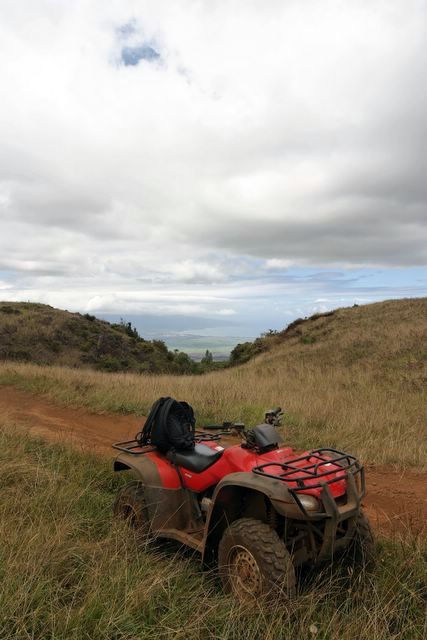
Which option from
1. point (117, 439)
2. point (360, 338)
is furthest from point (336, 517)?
point (360, 338)

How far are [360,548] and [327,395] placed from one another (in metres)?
8.26

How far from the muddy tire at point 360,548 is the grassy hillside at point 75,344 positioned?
2779cm

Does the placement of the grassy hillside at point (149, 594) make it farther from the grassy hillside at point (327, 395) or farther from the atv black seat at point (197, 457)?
the grassy hillside at point (327, 395)

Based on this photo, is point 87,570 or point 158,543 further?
point 158,543

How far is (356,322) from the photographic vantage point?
1125 inches

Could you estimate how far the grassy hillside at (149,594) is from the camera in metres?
2.70

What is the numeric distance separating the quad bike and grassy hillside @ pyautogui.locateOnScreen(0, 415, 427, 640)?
0.19 metres

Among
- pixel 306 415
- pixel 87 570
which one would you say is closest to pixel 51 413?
pixel 306 415

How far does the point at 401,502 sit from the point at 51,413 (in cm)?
→ 792

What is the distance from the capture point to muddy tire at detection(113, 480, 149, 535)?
4184mm

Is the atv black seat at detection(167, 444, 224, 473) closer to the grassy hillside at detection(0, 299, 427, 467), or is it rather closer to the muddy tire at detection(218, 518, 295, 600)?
the muddy tire at detection(218, 518, 295, 600)

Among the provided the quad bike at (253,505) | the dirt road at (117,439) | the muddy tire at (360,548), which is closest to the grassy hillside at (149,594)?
the muddy tire at (360,548)

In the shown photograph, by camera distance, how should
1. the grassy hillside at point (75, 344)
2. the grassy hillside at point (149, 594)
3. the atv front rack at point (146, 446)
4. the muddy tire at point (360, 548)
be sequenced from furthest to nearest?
the grassy hillside at point (75, 344), the atv front rack at point (146, 446), the muddy tire at point (360, 548), the grassy hillside at point (149, 594)

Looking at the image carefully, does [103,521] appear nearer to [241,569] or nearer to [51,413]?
[241,569]
